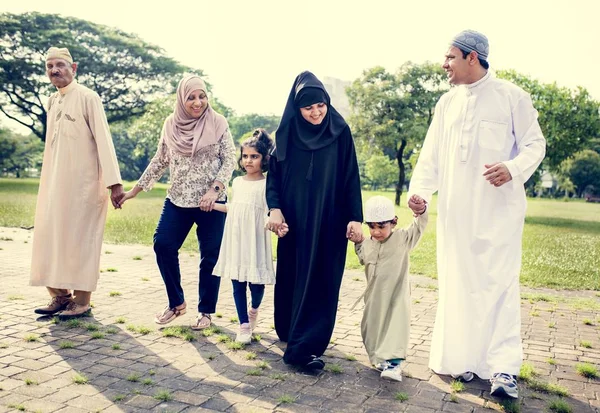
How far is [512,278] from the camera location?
397 centimetres

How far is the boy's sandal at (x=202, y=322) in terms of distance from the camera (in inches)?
203

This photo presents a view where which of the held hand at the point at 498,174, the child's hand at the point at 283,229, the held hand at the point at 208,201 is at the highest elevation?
the held hand at the point at 498,174

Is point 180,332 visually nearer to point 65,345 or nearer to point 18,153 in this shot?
point 65,345

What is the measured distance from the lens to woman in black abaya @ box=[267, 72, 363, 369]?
421cm

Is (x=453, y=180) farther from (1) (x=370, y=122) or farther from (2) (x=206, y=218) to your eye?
(1) (x=370, y=122)

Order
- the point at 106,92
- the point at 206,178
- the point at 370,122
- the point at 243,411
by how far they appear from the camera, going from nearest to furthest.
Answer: the point at 243,411
the point at 206,178
the point at 370,122
the point at 106,92

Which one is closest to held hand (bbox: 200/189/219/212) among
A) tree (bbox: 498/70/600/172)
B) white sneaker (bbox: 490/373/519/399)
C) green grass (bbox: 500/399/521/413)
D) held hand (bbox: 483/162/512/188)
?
held hand (bbox: 483/162/512/188)

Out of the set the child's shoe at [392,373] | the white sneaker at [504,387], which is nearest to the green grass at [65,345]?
the child's shoe at [392,373]

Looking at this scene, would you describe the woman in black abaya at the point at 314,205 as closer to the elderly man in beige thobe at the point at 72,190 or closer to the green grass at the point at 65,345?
the green grass at the point at 65,345

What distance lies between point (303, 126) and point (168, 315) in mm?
2093

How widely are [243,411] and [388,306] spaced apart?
130 centimetres

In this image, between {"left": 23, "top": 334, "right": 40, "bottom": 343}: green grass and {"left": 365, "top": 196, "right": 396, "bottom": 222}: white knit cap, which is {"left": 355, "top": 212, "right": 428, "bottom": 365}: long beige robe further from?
{"left": 23, "top": 334, "right": 40, "bottom": 343}: green grass

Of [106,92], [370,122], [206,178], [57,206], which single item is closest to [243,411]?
[206,178]

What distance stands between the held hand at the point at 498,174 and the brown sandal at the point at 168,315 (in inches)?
113
